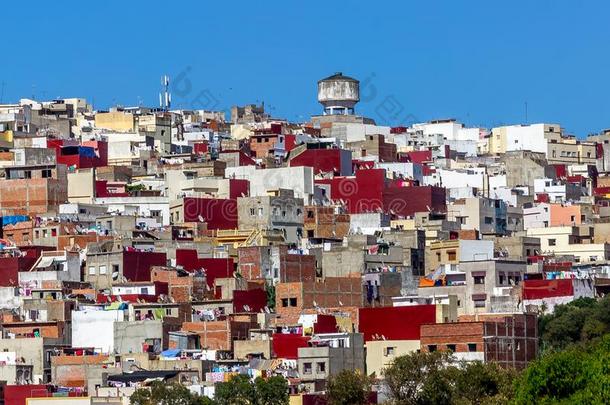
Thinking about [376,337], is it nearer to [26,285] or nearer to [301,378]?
A: [301,378]

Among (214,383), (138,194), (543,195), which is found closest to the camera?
(214,383)

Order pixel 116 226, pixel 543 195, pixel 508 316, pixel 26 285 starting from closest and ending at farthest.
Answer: pixel 508 316 → pixel 26 285 → pixel 116 226 → pixel 543 195

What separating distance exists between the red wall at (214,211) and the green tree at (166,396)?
27.5 metres

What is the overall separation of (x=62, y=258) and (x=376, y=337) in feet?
43.5

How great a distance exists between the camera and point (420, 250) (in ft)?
284

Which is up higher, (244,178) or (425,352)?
(244,178)

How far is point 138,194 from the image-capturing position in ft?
314

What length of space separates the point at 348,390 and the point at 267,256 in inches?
715

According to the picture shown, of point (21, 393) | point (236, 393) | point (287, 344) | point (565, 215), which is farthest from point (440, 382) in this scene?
point (565, 215)

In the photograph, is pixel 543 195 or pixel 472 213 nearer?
pixel 472 213

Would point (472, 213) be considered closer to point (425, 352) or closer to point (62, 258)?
point (62, 258)

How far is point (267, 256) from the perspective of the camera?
8138 cm

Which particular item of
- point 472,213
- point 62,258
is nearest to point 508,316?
point 62,258

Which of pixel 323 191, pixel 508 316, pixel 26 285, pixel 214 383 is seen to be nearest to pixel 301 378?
pixel 214 383
